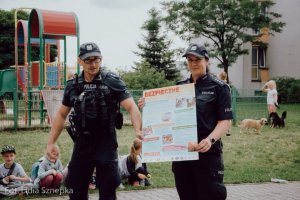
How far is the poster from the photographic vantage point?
412cm

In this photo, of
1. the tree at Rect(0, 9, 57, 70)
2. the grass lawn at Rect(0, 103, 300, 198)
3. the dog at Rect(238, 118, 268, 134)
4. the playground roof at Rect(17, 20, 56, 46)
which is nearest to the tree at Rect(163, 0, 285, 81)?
the playground roof at Rect(17, 20, 56, 46)

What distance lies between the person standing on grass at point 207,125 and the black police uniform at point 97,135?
72 cm

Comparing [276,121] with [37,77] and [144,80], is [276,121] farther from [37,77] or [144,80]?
[144,80]

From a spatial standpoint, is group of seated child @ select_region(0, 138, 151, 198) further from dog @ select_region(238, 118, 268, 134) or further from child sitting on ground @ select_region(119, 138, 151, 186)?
dog @ select_region(238, 118, 268, 134)

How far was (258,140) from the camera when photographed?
14.0m

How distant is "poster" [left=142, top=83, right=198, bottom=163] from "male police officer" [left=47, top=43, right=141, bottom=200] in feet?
0.73

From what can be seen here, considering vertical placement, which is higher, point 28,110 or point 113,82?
point 113,82

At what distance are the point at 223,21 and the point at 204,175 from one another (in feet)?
100

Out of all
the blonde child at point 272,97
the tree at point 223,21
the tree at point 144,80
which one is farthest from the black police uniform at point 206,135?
the tree at point 223,21

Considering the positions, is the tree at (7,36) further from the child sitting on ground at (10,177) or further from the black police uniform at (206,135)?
the black police uniform at (206,135)

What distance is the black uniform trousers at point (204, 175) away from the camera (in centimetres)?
416

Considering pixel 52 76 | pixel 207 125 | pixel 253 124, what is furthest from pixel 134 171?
pixel 52 76

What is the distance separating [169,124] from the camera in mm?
4270

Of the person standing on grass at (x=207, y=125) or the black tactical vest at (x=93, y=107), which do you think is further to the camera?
the black tactical vest at (x=93, y=107)
